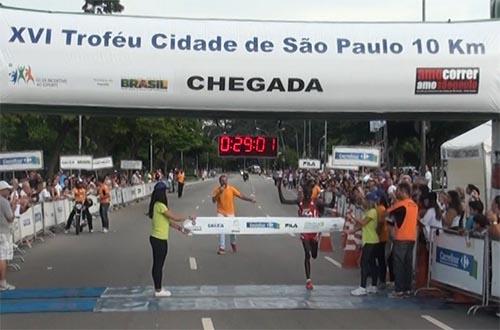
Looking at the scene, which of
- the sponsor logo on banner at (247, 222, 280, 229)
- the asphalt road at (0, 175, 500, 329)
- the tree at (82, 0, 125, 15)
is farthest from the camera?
the tree at (82, 0, 125, 15)

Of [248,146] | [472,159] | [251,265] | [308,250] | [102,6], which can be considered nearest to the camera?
[308,250]

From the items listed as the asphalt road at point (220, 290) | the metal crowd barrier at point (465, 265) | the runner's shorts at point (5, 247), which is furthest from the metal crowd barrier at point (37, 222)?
the metal crowd barrier at point (465, 265)

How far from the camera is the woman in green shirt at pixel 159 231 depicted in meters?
12.3

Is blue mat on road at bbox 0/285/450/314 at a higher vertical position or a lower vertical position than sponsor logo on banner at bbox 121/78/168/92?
lower

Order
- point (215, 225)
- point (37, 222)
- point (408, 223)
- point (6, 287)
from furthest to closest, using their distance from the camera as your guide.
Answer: point (37, 222)
point (215, 225)
point (6, 287)
point (408, 223)

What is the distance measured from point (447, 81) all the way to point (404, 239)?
2.74m

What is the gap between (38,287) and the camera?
13430mm

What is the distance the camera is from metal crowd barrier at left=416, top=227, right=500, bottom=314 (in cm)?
1123

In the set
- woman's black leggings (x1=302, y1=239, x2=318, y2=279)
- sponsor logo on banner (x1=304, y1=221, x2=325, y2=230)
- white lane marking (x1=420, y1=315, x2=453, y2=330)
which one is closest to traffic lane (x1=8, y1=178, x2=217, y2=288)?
woman's black leggings (x1=302, y1=239, x2=318, y2=279)

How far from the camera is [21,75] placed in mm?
12531

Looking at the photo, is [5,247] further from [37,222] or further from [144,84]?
[37,222]

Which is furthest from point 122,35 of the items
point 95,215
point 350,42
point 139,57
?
point 95,215

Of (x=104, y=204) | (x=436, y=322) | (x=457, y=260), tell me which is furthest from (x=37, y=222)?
(x=436, y=322)

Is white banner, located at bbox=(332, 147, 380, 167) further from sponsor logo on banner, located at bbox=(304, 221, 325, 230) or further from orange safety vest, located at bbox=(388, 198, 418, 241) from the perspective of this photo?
orange safety vest, located at bbox=(388, 198, 418, 241)
